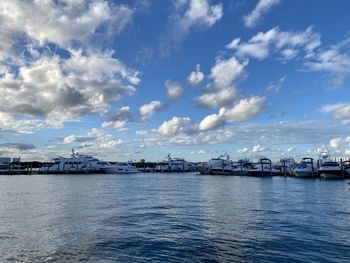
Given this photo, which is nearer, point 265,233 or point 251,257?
point 251,257

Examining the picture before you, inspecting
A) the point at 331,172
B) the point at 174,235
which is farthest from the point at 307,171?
the point at 174,235

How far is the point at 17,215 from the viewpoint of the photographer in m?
40.9

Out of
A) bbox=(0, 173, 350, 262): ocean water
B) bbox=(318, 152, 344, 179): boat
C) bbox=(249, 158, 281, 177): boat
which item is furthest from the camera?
bbox=(249, 158, 281, 177): boat

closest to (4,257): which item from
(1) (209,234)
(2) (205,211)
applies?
(1) (209,234)

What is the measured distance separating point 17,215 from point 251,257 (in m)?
27.5

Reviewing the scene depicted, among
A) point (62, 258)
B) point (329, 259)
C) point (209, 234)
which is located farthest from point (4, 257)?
point (329, 259)

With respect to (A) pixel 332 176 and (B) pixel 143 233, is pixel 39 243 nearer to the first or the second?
(B) pixel 143 233

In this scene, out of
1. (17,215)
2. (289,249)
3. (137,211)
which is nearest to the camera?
(289,249)

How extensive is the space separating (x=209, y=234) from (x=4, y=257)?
14968mm

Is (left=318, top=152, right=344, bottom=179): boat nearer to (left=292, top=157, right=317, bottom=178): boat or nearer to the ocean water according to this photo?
(left=292, top=157, right=317, bottom=178): boat

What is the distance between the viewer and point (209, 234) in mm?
30656

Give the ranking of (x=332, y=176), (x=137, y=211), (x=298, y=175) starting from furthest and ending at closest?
(x=298, y=175) < (x=332, y=176) < (x=137, y=211)

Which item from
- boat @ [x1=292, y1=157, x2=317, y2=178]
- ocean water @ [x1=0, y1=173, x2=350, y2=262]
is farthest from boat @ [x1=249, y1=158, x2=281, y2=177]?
ocean water @ [x1=0, y1=173, x2=350, y2=262]

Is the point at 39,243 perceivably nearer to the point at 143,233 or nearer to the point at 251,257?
the point at 143,233
